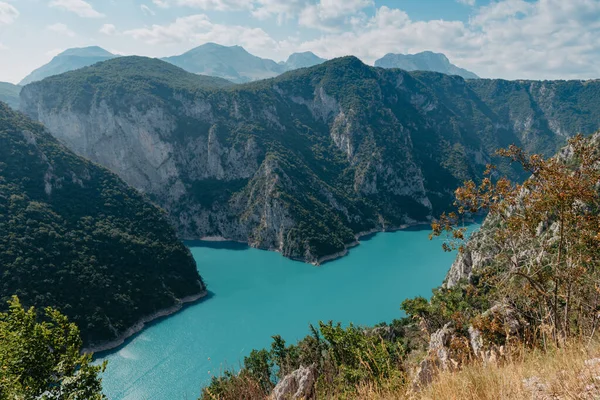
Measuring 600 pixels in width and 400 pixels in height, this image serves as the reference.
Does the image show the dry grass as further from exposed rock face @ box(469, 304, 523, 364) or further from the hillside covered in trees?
the hillside covered in trees

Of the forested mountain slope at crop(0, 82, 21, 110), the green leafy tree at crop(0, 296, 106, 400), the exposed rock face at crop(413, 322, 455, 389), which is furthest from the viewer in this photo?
the forested mountain slope at crop(0, 82, 21, 110)

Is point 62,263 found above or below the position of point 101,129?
below

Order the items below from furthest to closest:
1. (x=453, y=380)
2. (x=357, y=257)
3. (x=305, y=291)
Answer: (x=357, y=257)
(x=305, y=291)
(x=453, y=380)

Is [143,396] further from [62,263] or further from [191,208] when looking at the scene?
[191,208]

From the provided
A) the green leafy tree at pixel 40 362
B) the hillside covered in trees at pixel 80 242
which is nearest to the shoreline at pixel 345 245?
the hillside covered in trees at pixel 80 242

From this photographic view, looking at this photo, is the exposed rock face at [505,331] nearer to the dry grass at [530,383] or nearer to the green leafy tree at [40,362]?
the dry grass at [530,383]

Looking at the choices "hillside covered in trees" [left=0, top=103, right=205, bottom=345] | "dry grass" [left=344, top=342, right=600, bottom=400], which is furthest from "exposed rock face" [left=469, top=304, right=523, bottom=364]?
"hillside covered in trees" [left=0, top=103, right=205, bottom=345]

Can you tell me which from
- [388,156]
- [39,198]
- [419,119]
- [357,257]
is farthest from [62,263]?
[419,119]
